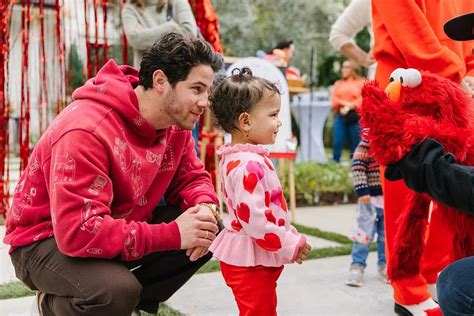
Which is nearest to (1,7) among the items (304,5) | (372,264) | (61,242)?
(61,242)

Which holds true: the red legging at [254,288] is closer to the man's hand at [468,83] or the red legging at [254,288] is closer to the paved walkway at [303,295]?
the paved walkway at [303,295]

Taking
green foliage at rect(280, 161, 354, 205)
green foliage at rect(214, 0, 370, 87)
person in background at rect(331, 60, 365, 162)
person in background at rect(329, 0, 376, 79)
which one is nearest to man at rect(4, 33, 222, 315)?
person in background at rect(329, 0, 376, 79)

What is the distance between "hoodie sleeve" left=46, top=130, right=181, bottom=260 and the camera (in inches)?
69.6

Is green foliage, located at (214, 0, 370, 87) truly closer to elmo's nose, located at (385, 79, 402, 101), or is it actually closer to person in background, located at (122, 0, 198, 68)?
person in background, located at (122, 0, 198, 68)

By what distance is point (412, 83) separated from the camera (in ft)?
6.07

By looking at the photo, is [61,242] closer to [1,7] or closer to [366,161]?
[366,161]

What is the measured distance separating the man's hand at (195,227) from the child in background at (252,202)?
9 cm

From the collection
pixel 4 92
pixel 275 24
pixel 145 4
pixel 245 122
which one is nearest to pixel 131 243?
pixel 245 122

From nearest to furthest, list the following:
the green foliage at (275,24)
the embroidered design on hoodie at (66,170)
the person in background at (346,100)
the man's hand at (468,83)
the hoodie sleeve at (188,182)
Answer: the embroidered design on hoodie at (66,170) < the man's hand at (468,83) < the hoodie sleeve at (188,182) < the person in background at (346,100) < the green foliage at (275,24)

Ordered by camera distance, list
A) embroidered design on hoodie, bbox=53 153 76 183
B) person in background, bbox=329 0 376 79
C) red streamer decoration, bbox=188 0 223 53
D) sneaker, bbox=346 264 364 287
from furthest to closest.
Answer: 1. red streamer decoration, bbox=188 0 223 53
2. person in background, bbox=329 0 376 79
3. sneaker, bbox=346 264 364 287
4. embroidered design on hoodie, bbox=53 153 76 183

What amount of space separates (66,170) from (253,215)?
1.91ft

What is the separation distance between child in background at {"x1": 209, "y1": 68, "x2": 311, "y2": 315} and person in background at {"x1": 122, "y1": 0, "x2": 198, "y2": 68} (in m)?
1.53

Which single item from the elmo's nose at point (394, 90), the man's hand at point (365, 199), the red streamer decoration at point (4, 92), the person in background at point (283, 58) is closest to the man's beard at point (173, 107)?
the elmo's nose at point (394, 90)

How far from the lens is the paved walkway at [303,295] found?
266cm
